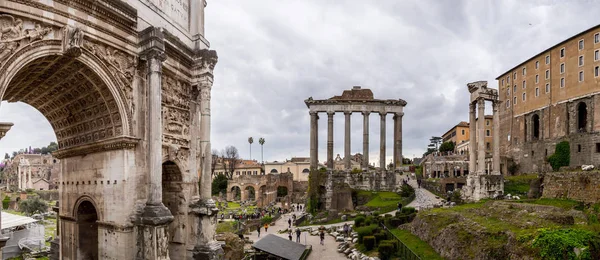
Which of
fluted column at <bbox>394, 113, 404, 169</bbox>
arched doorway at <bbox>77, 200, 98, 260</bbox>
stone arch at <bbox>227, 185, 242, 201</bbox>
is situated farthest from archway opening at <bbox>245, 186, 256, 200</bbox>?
arched doorway at <bbox>77, 200, 98, 260</bbox>

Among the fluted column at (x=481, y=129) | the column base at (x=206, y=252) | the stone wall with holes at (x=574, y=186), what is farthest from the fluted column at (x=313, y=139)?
the column base at (x=206, y=252)

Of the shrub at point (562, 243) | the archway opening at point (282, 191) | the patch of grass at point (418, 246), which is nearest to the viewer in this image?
the shrub at point (562, 243)

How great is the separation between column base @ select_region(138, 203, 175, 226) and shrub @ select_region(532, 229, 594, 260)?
36.8 ft

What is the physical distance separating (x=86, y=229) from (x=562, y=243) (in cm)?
1421

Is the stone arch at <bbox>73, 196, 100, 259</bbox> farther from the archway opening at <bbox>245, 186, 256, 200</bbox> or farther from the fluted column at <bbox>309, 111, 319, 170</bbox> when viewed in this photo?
the archway opening at <bbox>245, 186, 256, 200</bbox>

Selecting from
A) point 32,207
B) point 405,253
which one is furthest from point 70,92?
point 32,207

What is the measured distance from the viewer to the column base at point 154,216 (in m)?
9.80

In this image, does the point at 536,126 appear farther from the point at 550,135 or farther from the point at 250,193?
the point at 250,193

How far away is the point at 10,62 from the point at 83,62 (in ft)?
5.64

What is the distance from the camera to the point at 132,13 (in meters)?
10.5

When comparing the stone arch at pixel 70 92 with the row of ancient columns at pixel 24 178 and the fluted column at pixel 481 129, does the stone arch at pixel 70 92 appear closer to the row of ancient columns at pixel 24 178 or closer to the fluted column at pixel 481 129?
the fluted column at pixel 481 129

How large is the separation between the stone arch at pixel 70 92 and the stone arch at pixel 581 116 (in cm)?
4749

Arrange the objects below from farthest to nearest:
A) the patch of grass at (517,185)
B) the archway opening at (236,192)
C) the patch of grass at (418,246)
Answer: the archway opening at (236,192) < the patch of grass at (517,185) < the patch of grass at (418,246)

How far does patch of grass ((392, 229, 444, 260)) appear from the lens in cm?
1784
